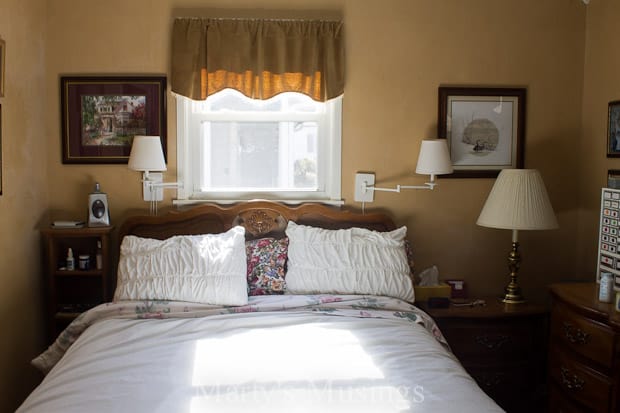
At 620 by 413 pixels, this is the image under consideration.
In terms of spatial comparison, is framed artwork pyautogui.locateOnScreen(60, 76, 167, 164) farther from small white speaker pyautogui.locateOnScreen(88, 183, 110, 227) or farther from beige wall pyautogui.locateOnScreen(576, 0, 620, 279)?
beige wall pyautogui.locateOnScreen(576, 0, 620, 279)

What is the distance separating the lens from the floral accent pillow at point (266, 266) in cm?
301

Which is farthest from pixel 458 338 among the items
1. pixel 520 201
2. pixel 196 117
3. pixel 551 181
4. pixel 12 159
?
pixel 12 159

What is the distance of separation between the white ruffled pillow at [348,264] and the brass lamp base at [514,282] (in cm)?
65

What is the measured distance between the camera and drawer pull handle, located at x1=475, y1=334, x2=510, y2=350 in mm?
3084

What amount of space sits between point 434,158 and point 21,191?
7.26ft

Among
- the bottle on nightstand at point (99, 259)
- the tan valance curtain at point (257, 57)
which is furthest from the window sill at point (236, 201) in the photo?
the tan valance curtain at point (257, 57)

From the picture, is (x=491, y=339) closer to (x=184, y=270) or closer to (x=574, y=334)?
(x=574, y=334)

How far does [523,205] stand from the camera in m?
3.07

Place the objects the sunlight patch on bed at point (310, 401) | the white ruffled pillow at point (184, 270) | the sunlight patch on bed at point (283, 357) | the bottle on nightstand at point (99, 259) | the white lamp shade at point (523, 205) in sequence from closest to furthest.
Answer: the sunlight patch on bed at point (310, 401), the sunlight patch on bed at point (283, 357), the white ruffled pillow at point (184, 270), the white lamp shade at point (523, 205), the bottle on nightstand at point (99, 259)

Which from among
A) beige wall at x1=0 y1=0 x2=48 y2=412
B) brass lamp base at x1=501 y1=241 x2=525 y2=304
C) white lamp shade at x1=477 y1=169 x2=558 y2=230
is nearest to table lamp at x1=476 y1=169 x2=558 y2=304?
white lamp shade at x1=477 y1=169 x2=558 y2=230

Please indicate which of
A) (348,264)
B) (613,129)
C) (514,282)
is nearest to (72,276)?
(348,264)

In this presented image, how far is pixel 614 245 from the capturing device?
9.35ft

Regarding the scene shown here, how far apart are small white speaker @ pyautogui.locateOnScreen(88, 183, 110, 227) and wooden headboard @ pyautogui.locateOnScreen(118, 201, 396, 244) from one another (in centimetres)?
11

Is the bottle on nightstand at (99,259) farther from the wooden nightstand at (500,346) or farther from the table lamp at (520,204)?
the table lamp at (520,204)
